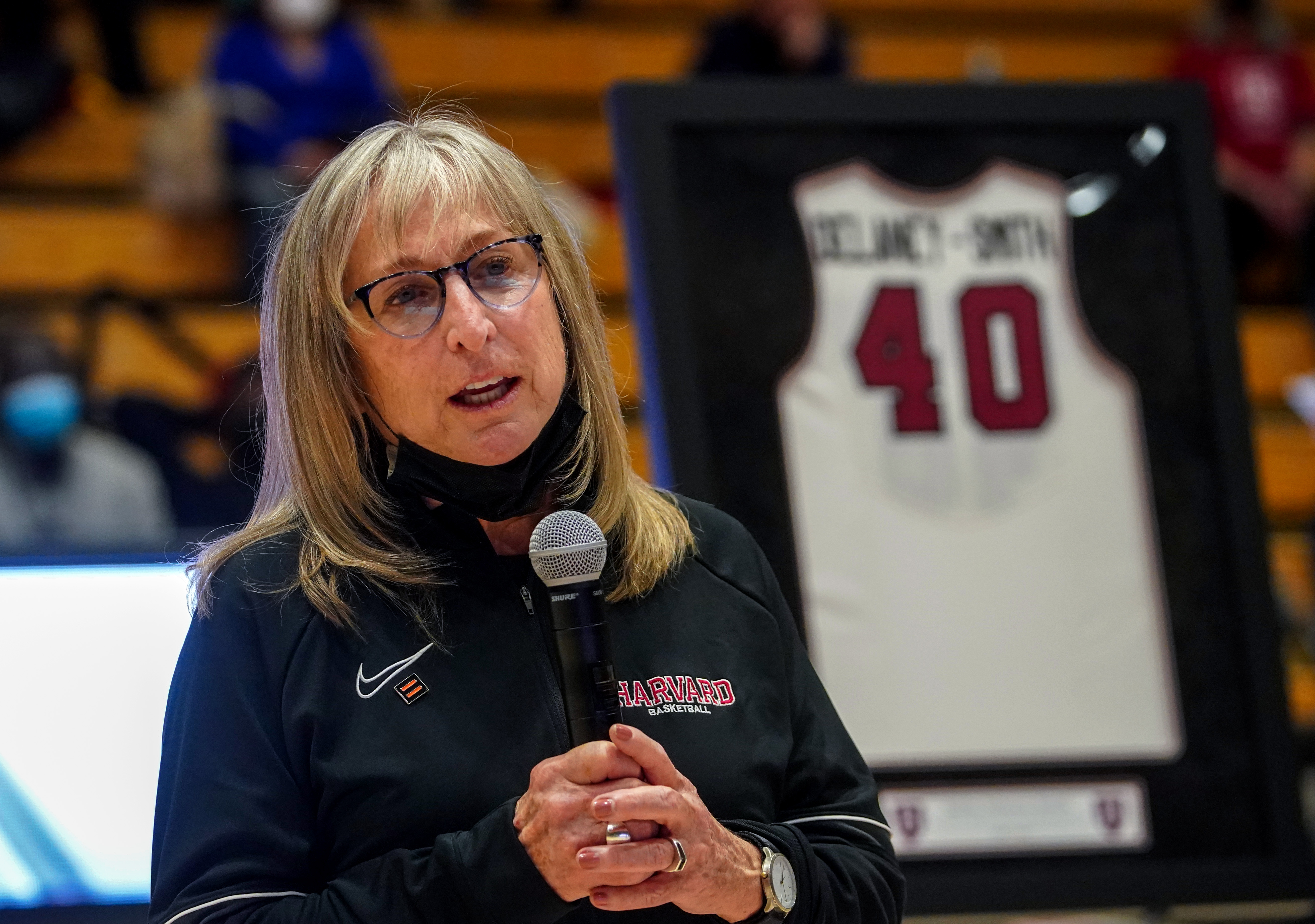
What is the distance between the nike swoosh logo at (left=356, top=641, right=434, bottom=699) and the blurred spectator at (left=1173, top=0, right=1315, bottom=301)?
19.1 ft

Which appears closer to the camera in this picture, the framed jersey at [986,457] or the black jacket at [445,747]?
the black jacket at [445,747]

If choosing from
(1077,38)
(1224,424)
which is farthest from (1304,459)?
(1224,424)

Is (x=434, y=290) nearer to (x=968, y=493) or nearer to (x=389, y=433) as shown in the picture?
(x=389, y=433)

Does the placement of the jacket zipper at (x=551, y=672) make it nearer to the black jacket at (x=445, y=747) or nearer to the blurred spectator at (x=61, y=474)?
the black jacket at (x=445, y=747)

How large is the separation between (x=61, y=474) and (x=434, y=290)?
3.26 m

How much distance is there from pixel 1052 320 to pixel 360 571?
145cm

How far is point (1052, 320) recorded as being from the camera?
8.56 ft

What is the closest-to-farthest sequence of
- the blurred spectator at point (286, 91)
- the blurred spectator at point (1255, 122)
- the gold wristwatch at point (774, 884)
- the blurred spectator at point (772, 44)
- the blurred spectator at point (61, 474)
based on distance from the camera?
the gold wristwatch at point (774, 884) < the blurred spectator at point (61, 474) < the blurred spectator at point (286, 91) < the blurred spectator at point (772, 44) < the blurred spectator at point (1255, 122)

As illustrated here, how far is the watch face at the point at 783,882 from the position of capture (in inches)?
57.9

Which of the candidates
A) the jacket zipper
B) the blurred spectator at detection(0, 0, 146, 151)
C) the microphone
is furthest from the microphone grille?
the blurred spectator at detection(0, 0, 146, 151)

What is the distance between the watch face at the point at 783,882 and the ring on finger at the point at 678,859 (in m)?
0.13

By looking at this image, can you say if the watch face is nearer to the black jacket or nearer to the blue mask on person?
the black jacket

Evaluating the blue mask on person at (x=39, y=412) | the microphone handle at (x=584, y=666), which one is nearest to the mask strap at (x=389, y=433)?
the microphone handle at (x=584, y=666)

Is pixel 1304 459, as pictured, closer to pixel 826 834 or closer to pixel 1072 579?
pixel 1072 579
